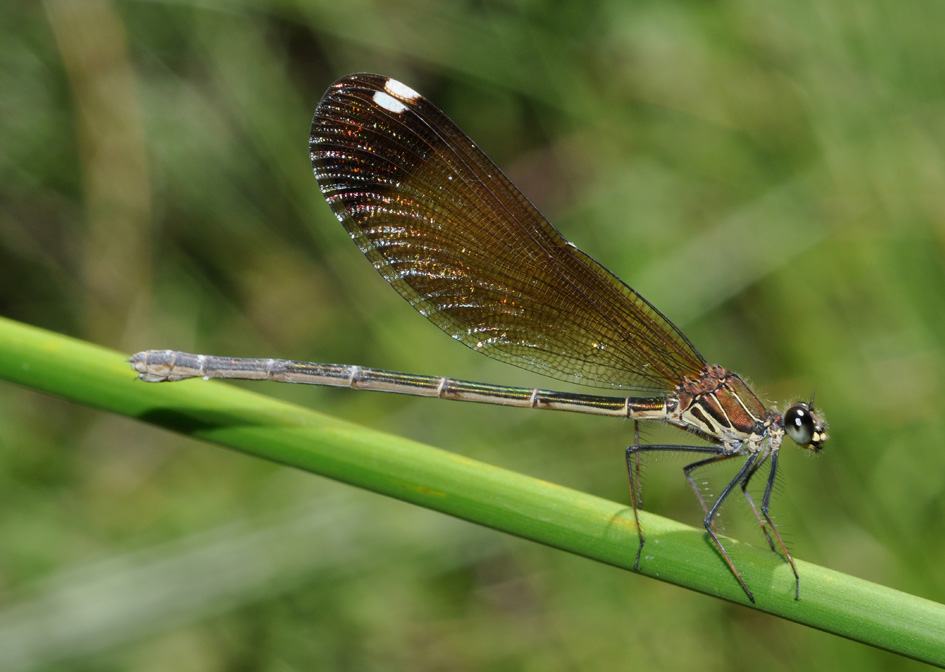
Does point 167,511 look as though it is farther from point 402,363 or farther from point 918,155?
point 918,155

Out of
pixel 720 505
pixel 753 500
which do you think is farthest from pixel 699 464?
pixel 720 505

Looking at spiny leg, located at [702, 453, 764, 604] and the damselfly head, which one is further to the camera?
the damselfly head

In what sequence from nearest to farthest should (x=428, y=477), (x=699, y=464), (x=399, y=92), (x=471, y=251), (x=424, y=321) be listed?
(x=428, y=477)
(x=399, y=92)
(x=699, y=464)
(x=471, y=251)
(x=424, y=321)

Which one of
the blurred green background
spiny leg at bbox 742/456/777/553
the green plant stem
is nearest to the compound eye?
spiny leg at bbox 742/456/777/553

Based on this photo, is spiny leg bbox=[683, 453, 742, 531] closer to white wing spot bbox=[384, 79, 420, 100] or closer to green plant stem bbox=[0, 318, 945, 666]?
green plant stem bbox=[0, 318, 945, 666]

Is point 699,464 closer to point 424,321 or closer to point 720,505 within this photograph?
point 720,505

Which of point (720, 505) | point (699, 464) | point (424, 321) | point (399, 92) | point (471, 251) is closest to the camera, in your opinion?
point (720, 505)
